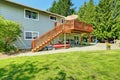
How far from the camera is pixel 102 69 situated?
8305mm

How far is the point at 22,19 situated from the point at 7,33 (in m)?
4.63

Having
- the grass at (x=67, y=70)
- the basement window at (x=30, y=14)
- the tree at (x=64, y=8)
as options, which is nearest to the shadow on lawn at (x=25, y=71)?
the grass at (x=67, y=70)

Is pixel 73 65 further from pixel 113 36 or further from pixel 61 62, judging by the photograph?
pixel 113 36

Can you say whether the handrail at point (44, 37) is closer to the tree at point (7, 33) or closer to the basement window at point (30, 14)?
the tree at point (7, 33)

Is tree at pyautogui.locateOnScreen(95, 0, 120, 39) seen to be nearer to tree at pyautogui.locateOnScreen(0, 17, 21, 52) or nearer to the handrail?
the handrail

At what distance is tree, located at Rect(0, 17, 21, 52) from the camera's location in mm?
16969

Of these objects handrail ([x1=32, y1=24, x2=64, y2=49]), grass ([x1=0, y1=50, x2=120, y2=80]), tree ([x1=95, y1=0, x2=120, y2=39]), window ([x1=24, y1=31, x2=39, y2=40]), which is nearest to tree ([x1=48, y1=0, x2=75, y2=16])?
tree ([x1=95, y1=0, x2=120, y2=39])

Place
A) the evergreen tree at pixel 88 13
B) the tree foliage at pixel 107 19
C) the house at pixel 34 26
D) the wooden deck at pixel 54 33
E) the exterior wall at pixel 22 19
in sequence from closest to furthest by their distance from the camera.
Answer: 1. the wooden deck at pixel 54 33
2. the house at pixel 34 26
3. the exterior wall at pixel 22 19
4. the tree foliage at pixel 107 19
5. the evergreen tree at pixel 88 13

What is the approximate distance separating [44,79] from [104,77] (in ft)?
8.79

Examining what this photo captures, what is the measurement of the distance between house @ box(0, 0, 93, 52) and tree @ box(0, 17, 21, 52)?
6.75 ft

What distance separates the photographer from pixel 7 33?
17.2 m

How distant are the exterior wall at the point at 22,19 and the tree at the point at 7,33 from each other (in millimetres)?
2278

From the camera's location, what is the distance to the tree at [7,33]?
55.7 feet

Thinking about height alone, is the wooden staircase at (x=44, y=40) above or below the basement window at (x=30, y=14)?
below
